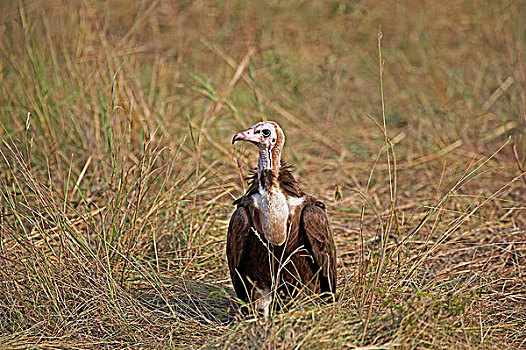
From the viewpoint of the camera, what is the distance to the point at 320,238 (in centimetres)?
293

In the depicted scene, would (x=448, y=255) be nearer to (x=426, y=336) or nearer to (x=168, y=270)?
(x=426, y=336)

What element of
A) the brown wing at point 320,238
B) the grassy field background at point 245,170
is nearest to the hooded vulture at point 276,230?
the brown wing at point 320,238

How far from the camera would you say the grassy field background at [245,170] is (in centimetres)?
283

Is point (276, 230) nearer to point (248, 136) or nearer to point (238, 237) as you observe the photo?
point (238, 237)

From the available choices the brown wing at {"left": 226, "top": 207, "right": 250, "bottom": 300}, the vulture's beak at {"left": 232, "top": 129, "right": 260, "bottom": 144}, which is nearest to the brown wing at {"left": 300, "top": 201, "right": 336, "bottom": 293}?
the brown wing at {"left": 226, "top": 207, "right": 250, "bottom": 300}

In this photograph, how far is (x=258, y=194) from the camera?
116 inches

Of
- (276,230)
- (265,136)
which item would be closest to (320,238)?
(276,230)

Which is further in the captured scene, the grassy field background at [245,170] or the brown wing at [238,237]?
the brown wing at [238,237]

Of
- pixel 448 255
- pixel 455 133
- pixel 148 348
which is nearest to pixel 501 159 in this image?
pixel 455 133

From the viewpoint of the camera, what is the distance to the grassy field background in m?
2.83

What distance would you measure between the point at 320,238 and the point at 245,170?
1609mm

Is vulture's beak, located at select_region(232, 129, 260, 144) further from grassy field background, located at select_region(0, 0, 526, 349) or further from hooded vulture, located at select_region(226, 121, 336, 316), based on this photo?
grassy field background, located at select_region(0, 0, 526, 349)

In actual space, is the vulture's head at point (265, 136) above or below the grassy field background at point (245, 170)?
above

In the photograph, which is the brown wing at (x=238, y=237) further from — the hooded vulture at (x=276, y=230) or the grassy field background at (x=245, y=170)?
the grassy field background at (x=245, y=170)
